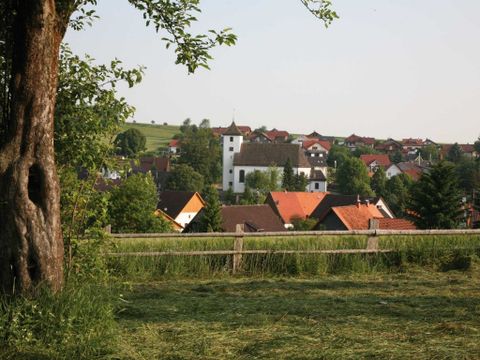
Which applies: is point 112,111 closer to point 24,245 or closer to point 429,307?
point 24,245

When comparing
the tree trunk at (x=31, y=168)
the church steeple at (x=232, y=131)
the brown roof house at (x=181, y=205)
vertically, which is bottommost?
the brown roof house at (x=181, y=205)

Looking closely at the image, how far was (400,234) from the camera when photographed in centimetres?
1245

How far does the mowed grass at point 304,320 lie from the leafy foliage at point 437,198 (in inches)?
1389

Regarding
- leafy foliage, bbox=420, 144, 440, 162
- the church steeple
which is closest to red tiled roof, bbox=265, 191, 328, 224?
the church steeple

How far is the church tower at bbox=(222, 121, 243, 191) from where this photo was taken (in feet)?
383

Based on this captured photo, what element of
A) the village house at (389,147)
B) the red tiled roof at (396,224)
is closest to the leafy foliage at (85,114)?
the red tiled roof at (396,224)

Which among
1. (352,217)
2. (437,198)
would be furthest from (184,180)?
(437,198)

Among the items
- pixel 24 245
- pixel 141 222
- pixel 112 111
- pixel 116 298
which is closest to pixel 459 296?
pixel 116 298

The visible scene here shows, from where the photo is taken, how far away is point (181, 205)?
232 ft

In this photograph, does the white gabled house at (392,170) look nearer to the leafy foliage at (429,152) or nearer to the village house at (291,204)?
the leafy foliage at (429,152)

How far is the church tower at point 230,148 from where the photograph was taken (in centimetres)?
11681

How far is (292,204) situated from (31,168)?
2852 inches

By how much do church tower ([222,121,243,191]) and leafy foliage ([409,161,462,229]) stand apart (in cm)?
7274

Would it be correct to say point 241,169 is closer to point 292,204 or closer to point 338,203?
point 292,204
